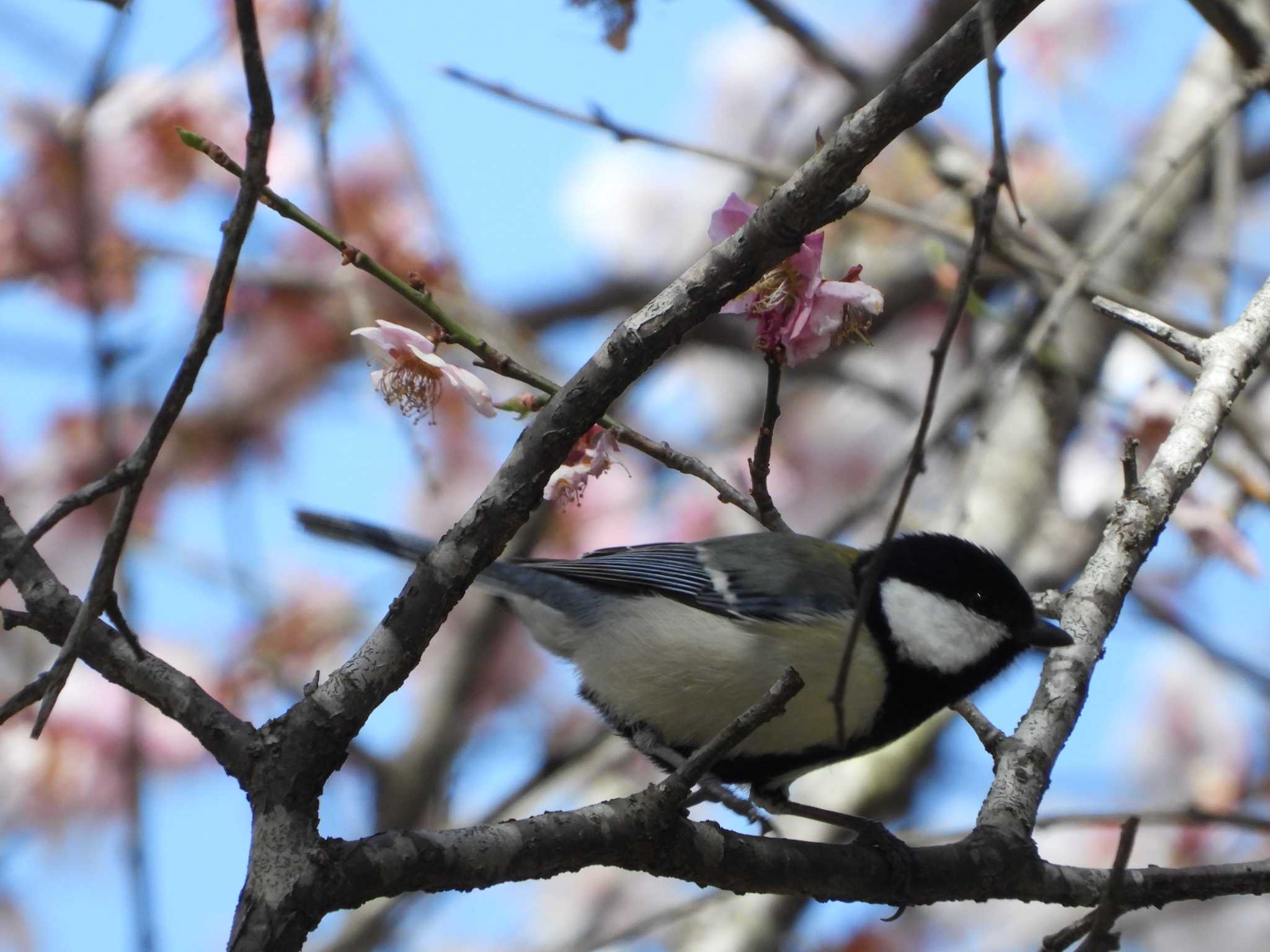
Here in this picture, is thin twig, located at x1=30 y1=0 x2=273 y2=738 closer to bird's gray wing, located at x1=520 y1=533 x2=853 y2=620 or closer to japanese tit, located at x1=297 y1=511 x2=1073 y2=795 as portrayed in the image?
japanese tit, located at x1=297 y1=511 x2=1073 y2=795

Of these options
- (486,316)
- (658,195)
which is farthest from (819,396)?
(486,316)

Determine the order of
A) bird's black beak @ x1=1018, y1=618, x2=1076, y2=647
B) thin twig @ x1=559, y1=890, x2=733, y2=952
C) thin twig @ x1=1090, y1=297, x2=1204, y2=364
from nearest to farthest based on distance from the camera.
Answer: thin twig @ x1=1090, y1=297, x2=1204, y2=364, bird's black beak @ x1=1018, y1=618, x2=1076, y2=647, thin twig @ x1=559, y1=890, x2=733, y2=952

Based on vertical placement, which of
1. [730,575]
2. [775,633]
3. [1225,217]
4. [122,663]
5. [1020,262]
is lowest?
[122,663]

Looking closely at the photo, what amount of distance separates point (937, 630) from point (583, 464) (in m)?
1.00

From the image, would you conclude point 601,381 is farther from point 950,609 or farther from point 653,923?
point 653,923

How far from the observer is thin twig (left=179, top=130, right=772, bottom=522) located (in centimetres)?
155

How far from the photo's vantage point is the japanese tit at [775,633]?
2.47m

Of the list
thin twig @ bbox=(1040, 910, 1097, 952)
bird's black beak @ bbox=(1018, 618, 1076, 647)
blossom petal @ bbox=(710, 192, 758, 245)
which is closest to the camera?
thin twig @ bbox=(1040, 910, 1097, 952)

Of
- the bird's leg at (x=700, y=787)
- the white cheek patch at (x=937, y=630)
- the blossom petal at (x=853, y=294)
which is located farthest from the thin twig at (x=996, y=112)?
the white cheek patch at (x=937, y=630)

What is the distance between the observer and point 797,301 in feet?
6.08

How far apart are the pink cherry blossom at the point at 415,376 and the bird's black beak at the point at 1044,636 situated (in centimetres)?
108

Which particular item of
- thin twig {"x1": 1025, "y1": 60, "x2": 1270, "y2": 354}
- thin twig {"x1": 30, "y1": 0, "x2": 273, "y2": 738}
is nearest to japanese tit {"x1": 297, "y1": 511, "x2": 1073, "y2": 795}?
thin twig {"x1": 1025, "y1": 60, "x2": 1270, "y2": 354}

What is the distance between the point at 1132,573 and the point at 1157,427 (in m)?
1.27

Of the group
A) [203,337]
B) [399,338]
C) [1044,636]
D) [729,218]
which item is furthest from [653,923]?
[203,337]
